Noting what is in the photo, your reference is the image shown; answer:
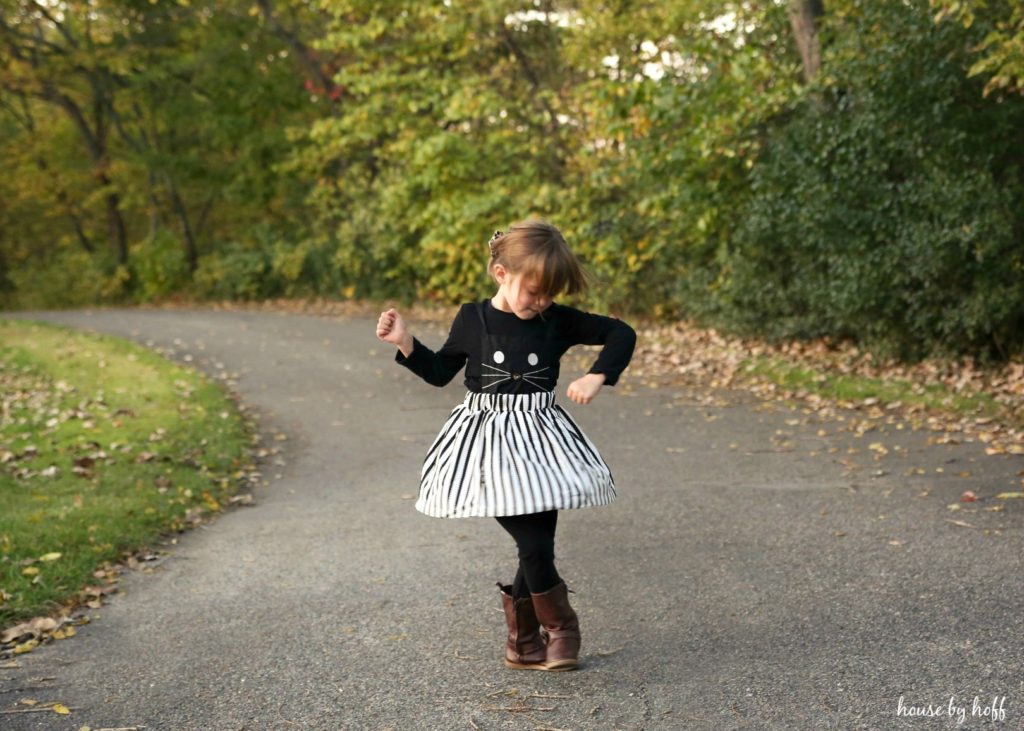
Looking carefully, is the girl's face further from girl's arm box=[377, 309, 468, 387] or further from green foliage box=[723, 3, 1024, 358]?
green foliage box=[723, 3, 1024, 358]

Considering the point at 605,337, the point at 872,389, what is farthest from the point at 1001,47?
the point at 605,337

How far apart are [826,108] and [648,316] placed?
5666 mm

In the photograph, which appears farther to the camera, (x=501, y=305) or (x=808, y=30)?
(x=808, y=30)

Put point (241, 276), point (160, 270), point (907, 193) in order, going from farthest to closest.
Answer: point (160, 270) → point (241, 276) → point (907, 193)

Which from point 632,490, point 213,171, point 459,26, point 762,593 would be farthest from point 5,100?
point 762,593

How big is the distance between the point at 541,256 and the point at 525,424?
2.18ft

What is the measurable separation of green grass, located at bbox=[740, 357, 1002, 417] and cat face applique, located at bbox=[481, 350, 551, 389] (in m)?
6.42

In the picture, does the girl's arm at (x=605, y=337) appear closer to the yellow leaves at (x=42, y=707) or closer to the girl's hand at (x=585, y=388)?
the girl's hand at (x=585, y=388)

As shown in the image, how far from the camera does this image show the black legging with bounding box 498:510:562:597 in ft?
13.7

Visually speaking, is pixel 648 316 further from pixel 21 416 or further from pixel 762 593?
pixel 762 593

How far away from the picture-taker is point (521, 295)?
4172 mm

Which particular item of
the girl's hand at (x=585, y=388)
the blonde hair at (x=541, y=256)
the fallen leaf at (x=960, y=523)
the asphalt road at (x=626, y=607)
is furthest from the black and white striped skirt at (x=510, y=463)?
the fallen leaf at (x=960, y=523)

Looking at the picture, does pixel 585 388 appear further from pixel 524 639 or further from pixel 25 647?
pixel 25 647

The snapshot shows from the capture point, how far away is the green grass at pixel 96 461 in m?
5.98
